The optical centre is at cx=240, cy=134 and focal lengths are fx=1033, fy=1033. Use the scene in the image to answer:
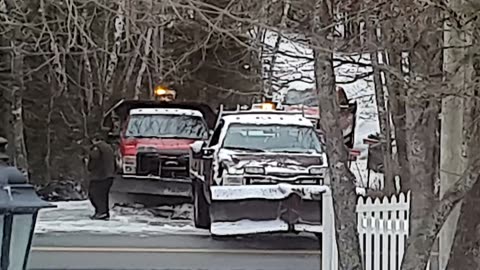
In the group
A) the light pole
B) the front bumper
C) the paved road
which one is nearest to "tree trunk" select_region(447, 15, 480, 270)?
the light pole

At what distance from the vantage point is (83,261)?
1245cm

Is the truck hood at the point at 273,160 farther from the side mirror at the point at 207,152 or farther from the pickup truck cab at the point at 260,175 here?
the side mirror at the point at 207,152

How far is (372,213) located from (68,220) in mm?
9787

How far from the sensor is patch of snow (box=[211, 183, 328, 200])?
13797 millimetres

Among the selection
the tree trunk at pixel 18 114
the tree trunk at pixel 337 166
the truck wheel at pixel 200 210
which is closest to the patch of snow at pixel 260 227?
the truck wheel at pixel 200 210

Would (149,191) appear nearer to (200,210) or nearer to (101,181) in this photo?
(101,181)

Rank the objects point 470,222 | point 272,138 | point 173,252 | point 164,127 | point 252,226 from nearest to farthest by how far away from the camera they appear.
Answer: point 470,222, point 173,252, point 252,226, point 272,138, point 164,127

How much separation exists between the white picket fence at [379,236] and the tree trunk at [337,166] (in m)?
2.42

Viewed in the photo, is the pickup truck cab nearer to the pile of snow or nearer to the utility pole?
the pile of snow

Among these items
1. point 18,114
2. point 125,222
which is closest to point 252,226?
point 125,222

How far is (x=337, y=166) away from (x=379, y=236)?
8.95 feet

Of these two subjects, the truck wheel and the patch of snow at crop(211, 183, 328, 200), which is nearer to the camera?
the patch of snow at crop(211, 183, 328, 200)

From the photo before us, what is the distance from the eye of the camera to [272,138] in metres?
15.7

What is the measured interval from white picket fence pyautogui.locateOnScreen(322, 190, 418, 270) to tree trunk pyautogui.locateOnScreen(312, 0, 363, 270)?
2.42 metres
